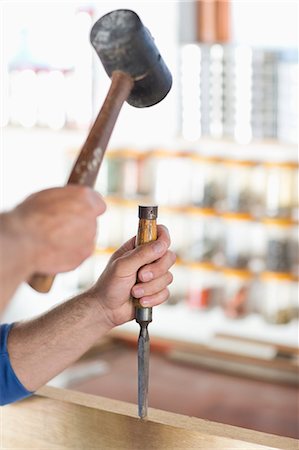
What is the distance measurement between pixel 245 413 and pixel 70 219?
3197 millimetres

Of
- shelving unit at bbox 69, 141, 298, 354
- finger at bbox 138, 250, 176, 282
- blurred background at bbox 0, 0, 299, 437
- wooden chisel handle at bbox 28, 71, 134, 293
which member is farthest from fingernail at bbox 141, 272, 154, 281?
shelving unit at bbox 69, 141, 298, 354

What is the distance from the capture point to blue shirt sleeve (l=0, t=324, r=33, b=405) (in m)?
1.54

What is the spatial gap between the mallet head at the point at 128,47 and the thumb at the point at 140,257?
0.27 meters

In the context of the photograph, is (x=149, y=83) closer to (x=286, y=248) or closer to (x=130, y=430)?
(x=130, y=430)

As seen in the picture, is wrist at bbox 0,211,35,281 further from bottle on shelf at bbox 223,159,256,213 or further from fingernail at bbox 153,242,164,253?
bottle on shelf at bbox 223,159,256,213

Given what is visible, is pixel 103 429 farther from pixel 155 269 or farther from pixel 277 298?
pixel 277 298

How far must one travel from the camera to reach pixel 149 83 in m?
1.38

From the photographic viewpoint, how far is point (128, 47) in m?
1.30

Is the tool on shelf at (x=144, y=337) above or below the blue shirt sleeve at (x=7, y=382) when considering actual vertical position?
above

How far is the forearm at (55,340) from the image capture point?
156 cm

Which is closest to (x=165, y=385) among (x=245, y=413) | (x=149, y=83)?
(x=245, y=413)

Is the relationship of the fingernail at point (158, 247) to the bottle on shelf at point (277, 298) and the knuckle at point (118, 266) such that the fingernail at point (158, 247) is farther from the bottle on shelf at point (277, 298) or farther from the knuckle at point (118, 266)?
the bottle on shelf at point (277, 298)

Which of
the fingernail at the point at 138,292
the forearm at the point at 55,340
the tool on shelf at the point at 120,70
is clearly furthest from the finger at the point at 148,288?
the tool on shelf at the point at 120,70

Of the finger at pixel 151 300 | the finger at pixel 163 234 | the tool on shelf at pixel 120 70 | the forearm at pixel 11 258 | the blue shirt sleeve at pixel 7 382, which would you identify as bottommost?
the blue shirt sleeve at pixel 7 382
